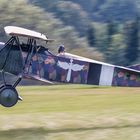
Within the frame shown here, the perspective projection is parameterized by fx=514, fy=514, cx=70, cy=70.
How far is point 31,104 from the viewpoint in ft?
66.1

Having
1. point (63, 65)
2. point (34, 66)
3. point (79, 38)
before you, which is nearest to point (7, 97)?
point (34, 66)

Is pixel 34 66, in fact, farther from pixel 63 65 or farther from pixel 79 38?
pixel 79 38

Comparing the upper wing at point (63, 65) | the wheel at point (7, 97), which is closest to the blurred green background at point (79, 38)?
the upper wing at point (63, 65)

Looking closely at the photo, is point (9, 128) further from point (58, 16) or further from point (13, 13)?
point (58, 16)

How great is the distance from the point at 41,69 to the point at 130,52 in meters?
77.9

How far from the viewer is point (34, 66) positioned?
571 inches

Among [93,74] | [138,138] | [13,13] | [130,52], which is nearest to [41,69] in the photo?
[93,74]

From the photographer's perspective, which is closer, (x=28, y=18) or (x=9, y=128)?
(x=9, y=128)

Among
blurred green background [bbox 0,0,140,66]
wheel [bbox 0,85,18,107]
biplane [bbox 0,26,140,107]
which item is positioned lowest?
wheel [bbox 0,85,18,107]

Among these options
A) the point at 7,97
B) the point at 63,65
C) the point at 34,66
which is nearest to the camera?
the point at 7,97

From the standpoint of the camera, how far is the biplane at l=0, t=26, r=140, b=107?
551 inches

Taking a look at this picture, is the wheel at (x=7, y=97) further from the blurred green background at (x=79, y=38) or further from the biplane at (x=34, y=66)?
the blurred green background at (x=79, y=38)

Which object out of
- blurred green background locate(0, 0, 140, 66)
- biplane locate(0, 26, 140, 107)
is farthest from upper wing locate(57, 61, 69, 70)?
blurred green background locate(0, 0, 140, 66)

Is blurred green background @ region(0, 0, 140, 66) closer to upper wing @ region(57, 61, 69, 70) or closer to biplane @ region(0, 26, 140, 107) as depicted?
biplane @ region(0, 26, 140, 107)
